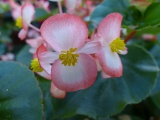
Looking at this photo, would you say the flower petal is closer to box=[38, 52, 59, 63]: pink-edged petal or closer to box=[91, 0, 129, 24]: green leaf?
box=[38, 52, 59, 63]: pink-edged petal

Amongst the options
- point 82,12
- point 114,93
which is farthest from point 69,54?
point 82,12

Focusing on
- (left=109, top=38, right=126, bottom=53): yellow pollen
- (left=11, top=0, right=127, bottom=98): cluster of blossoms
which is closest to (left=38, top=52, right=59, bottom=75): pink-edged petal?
(left=11, top=0, right=127, bottom=98): cluster of blossoms

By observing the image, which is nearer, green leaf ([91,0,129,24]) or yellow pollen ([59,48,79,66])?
yellow pollen ([59,48,79,66])

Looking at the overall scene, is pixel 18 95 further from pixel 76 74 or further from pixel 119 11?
pixel 119 11

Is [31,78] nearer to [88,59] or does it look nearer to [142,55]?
[88,59]

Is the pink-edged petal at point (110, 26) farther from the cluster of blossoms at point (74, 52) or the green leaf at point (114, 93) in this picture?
the green leaf at point (114, 93)

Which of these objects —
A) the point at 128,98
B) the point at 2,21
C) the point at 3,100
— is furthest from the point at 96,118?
the point at 2,21
